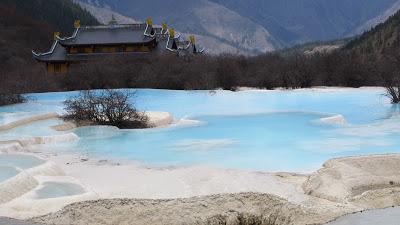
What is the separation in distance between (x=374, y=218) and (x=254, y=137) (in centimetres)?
779

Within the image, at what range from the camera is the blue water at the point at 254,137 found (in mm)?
11195

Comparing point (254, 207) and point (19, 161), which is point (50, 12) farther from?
point (254, 207)

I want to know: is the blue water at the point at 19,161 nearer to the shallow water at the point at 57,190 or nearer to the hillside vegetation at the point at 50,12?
the shallow water at the point at 57,190

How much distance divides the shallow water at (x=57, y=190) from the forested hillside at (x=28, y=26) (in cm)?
4599

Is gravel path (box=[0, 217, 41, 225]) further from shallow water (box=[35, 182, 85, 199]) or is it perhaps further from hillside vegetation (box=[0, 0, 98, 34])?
hillside vegetation (box=[0, 0, 98, 34])

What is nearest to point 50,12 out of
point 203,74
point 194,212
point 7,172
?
point 203,74

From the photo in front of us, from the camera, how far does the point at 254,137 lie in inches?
561

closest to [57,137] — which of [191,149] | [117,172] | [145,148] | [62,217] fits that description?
[145,148]

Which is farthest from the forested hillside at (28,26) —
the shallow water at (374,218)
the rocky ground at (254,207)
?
the shallow water at (374,218)

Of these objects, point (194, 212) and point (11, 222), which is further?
point (194, 212)

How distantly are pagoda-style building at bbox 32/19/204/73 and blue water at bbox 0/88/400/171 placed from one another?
1903 centimetres

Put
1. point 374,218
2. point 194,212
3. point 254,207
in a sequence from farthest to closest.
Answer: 1. point 254,207
2. point 194,212
3. point 374,218

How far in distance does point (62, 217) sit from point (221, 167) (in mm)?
3972

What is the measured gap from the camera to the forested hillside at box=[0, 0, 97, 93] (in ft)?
220
